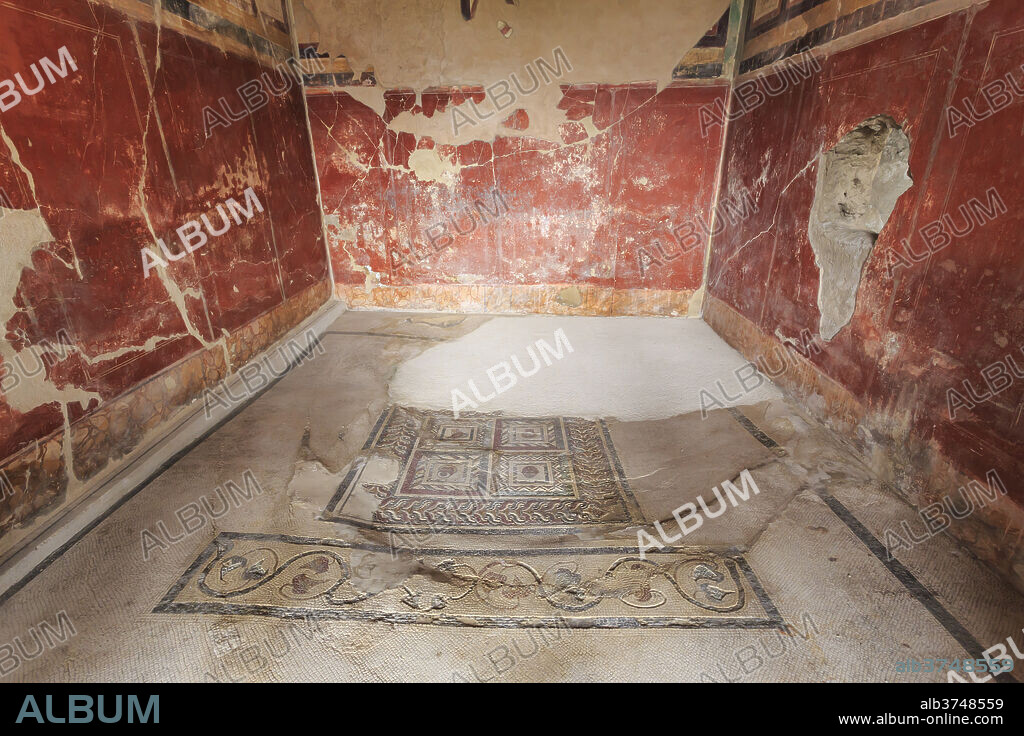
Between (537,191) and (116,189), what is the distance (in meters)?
2.82

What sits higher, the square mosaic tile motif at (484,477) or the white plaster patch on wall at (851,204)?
the white plaster patch on wall at (851,204)

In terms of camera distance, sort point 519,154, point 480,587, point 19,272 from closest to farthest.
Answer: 1. point 480,587
2. point 19,272
3. point 519,154

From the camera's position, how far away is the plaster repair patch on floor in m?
1.40

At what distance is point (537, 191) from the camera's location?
4.00 m

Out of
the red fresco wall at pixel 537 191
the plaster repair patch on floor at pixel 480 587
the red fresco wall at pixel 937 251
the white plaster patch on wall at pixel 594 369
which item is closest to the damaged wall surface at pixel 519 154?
the red fresco wall at pixel 537 191

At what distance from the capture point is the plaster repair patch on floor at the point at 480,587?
1.40m

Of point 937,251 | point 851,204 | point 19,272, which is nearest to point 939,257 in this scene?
point 937,251

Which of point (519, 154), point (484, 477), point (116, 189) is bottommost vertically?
point (484, 477)

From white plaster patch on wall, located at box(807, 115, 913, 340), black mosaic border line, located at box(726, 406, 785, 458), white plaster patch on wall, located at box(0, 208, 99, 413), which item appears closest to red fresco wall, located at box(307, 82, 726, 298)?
white plaster patch on wall, located at box(807, 115, 913, 340)

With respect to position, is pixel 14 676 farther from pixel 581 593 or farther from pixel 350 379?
pixel 350 379

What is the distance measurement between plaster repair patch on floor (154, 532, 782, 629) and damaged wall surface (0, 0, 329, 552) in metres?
0.83

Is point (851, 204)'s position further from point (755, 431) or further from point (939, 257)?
point (755, 431)

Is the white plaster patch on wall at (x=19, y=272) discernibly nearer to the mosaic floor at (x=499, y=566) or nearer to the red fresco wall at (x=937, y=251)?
the mosaic floor at (x=499, y=566)

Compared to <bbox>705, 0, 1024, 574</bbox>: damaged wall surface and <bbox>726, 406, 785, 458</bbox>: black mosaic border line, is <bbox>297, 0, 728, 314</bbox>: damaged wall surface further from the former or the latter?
<bbox>726, 406, 785, 458</bbox>: black mosaic border line
